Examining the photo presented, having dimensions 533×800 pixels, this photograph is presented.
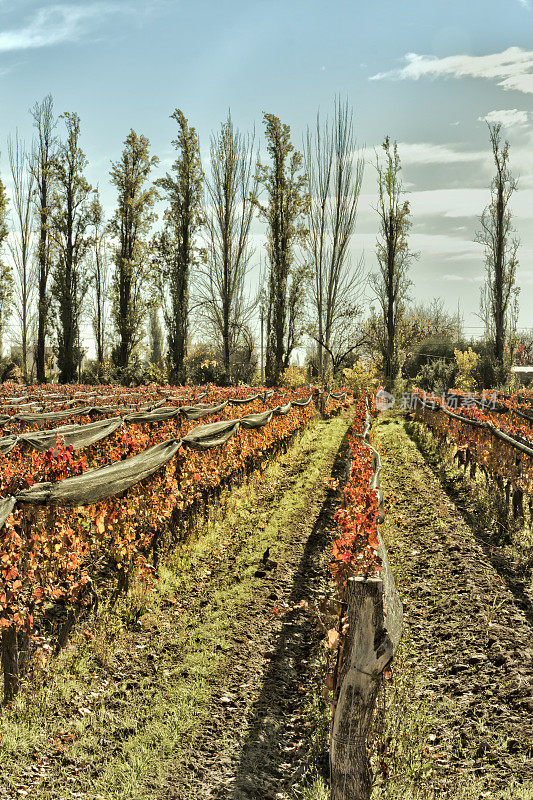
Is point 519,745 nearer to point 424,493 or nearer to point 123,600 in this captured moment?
point 123,600

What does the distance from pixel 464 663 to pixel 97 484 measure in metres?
3.20

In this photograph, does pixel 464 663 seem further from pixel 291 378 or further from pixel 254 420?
pixel 291 378

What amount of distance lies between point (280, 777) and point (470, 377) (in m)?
28.4

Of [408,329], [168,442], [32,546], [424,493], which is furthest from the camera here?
[408,329]

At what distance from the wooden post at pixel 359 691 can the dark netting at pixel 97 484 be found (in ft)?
7.60

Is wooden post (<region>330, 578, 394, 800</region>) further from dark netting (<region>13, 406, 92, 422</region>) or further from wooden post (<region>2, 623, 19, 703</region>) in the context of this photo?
dark netting (<region>13, 406, 92, 422</region>)

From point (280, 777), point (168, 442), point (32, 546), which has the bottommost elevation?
point (280, 777)

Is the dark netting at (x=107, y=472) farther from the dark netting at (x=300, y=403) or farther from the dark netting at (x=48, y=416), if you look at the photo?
the dark netting at (x=300, y=403)

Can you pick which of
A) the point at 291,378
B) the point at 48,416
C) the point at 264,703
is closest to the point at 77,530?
the point at 264,703

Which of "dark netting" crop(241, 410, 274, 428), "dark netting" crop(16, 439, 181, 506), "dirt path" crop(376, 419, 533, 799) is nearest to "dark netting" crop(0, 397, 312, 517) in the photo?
"dark netting" crop(16, 439, 181, 506)

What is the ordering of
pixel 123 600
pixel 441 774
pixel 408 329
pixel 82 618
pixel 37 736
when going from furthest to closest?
pixel 408 329 < pixel 123 600 < pixel 82 618 < pixel 37 736 < pixel 441 774

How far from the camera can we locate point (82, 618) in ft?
15.0

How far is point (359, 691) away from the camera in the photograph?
2.68 metres

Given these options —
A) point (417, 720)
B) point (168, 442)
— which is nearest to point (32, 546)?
point (168, 442)
